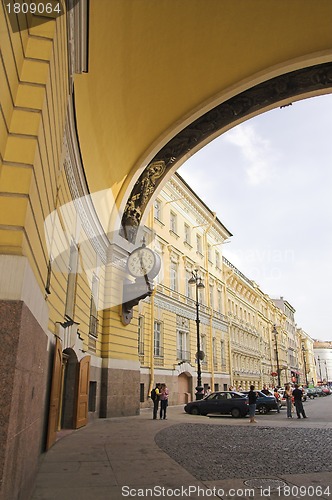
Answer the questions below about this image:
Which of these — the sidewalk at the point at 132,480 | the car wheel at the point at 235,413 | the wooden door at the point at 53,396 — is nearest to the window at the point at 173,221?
the car wheel at the point at 235,413

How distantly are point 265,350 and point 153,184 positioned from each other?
4434 centimetres

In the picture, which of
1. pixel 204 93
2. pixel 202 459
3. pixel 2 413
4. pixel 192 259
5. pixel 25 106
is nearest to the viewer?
pixel 2 413

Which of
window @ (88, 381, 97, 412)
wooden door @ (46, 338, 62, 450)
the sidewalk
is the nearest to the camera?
the sidewalk

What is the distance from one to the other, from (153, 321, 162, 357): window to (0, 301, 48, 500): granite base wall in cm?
2009

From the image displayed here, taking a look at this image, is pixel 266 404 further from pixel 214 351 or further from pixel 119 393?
pixel 214 351

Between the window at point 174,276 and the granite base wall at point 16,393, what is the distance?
23322 millimetres

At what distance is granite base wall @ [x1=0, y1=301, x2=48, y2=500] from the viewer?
11.2 ft

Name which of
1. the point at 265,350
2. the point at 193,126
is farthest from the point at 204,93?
the point at 265,350

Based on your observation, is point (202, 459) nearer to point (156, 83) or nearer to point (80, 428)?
point (80, 428)

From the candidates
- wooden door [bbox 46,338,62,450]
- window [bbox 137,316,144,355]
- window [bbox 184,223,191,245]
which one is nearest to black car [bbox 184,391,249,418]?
window [bbox 137,316,144,355]

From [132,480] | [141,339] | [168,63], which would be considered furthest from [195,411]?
[168,63]

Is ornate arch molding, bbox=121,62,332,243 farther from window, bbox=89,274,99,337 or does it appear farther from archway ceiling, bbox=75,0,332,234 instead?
window, bbox=89,274,99,337

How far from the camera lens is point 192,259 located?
31.4m

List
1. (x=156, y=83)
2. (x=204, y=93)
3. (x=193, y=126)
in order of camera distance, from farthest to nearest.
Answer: (x=193, y=126) < (x=204, y=93) < (x=156, y=83)
